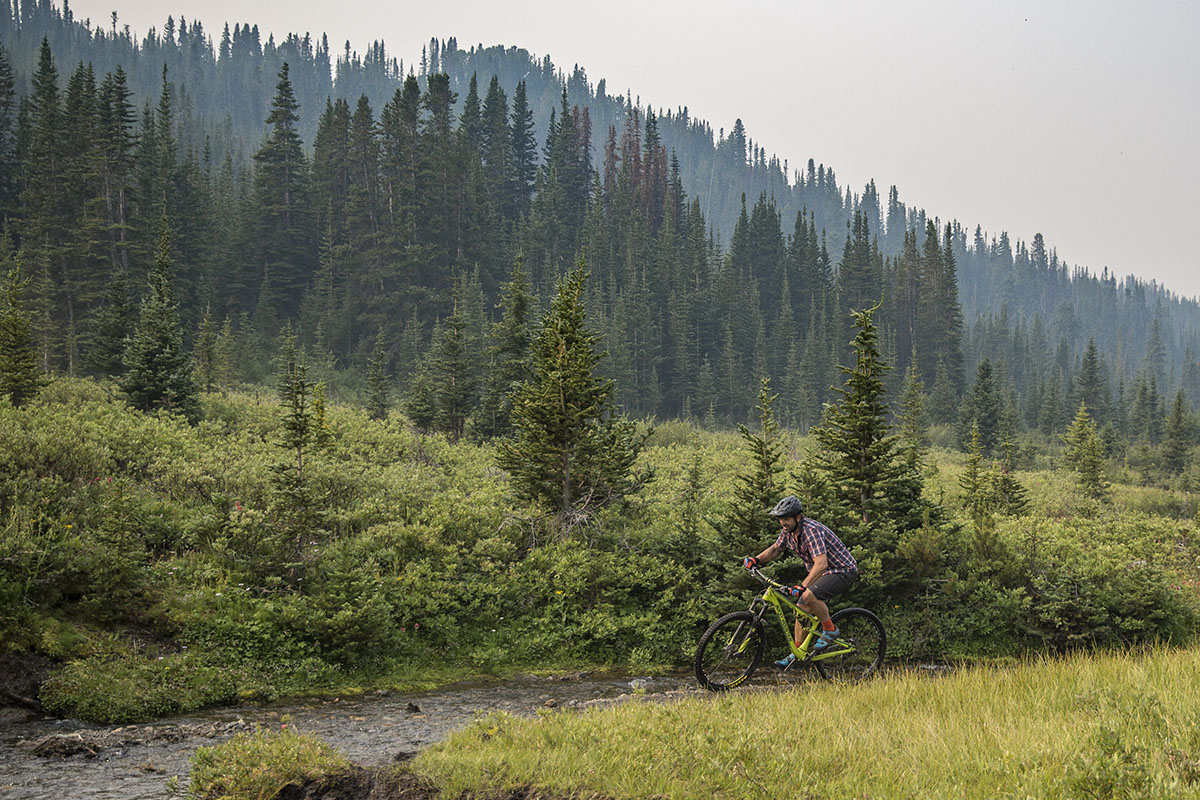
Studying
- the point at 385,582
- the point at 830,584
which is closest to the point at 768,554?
the point at 830,584

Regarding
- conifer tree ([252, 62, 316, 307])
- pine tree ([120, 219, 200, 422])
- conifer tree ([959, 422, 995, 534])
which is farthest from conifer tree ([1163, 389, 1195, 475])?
conifer tree ([252, 62, 316, 307])

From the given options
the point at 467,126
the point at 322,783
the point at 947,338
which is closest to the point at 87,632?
the point at 322,783

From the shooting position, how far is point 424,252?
67375mm

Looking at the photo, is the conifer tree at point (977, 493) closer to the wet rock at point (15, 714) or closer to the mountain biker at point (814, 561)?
the mountain biker at point (814, 561)

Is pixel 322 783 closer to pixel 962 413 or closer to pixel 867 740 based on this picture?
pixel 867 740

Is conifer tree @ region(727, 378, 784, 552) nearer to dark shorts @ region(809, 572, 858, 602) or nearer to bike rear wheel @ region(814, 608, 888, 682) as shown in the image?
bike rear wheel @ region(814, 608, 888, 682)

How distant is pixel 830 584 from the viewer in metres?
9.95

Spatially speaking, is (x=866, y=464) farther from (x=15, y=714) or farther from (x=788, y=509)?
(x=15, y=714)

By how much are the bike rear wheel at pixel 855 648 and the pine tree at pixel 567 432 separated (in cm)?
555

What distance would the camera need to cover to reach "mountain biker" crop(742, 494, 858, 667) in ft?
31.6

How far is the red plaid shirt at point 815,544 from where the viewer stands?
9789mm

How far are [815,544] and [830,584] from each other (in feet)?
2.15

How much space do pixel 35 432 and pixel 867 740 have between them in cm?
1668

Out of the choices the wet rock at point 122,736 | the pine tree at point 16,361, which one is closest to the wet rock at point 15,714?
the wet rock at point 122,736
